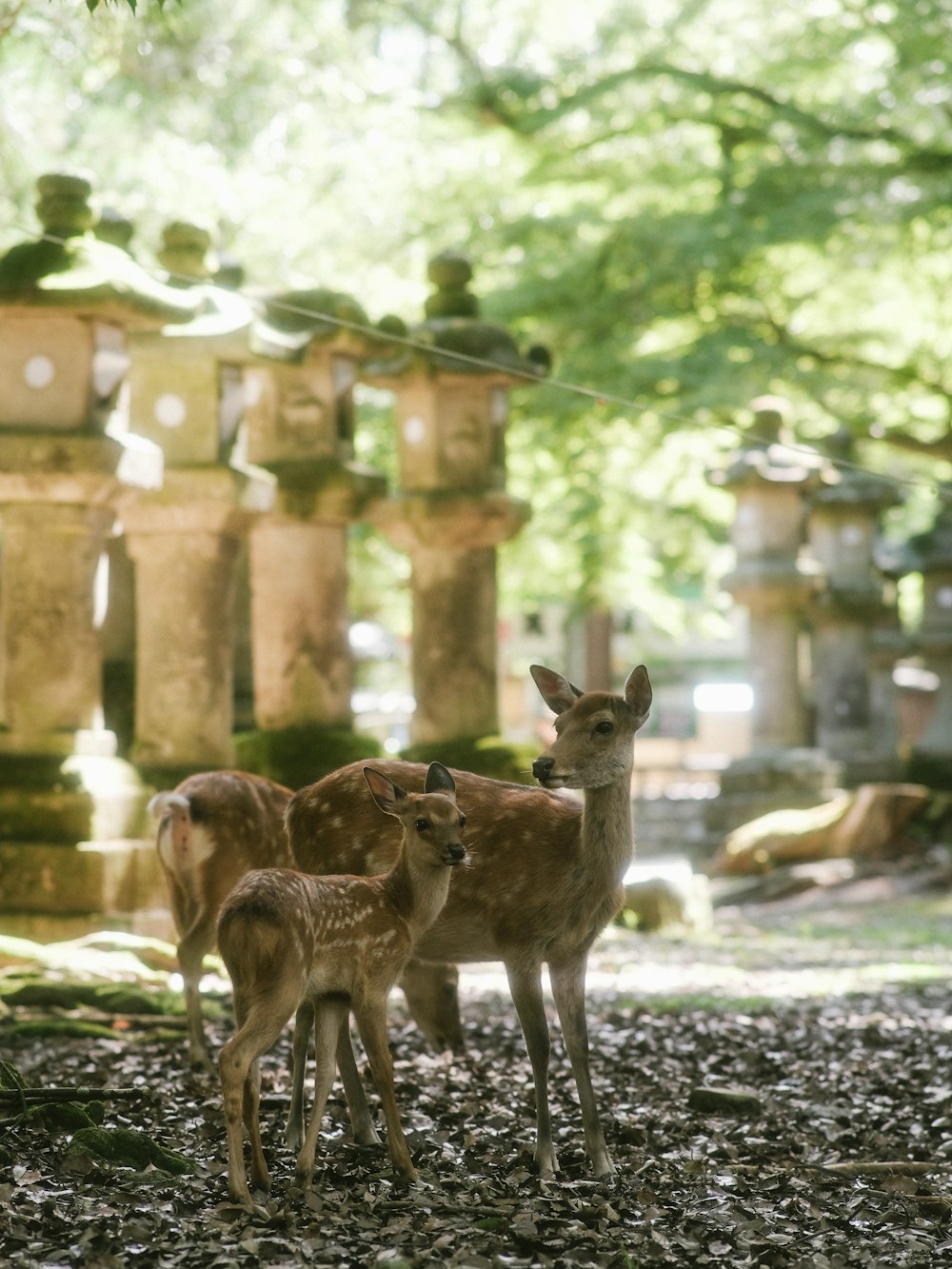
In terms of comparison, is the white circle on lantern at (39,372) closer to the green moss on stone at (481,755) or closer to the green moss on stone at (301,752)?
the green moss on stone at (301,752)

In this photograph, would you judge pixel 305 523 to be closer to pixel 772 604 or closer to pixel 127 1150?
pixel 127 1150

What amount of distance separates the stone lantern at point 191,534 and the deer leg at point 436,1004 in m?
3.04

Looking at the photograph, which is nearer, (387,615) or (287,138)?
(287,138)

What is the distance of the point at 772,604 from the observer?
19125 mm

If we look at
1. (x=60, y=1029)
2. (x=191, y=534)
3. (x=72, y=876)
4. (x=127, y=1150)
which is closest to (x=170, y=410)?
(x=191, y=534)

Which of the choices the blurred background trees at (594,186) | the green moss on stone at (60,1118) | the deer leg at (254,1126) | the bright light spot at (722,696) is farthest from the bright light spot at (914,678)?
the deer leg at (254,1126)

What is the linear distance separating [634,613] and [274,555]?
82.1 feet

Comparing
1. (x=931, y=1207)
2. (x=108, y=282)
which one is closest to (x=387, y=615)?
(x=108, y=282)

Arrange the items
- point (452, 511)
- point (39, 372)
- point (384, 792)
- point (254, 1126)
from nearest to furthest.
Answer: point (254, 1126), point (384, 792), point (39, 372), point (452, 511)

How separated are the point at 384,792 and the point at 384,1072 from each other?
0.82 m

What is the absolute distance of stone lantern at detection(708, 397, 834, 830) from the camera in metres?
18.8

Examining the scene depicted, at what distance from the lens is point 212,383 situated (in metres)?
10.4

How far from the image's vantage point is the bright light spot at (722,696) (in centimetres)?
4056

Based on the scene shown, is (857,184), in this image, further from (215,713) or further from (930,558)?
(215,713)
